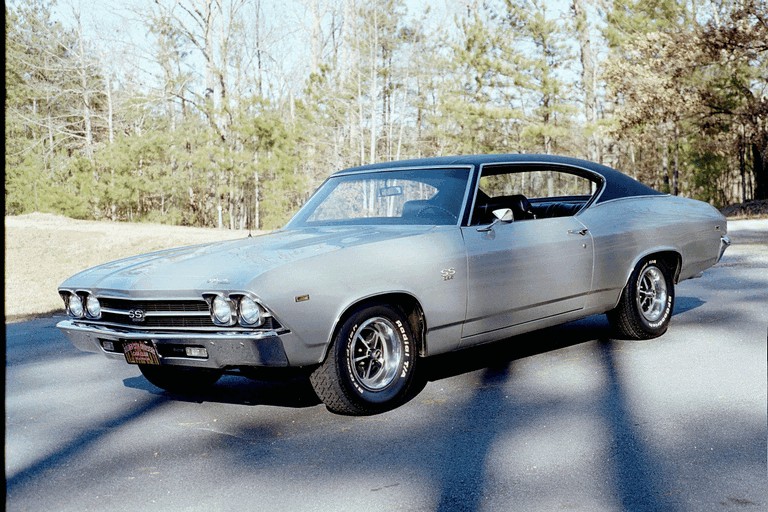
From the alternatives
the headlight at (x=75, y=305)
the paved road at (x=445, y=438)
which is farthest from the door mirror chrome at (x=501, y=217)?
the headlight at (x=75, y=305)

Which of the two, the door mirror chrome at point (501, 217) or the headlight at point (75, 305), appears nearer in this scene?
the headlight at point (75, 305)

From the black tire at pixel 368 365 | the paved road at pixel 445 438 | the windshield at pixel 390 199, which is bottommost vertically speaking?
the paved road at pixel 445 438

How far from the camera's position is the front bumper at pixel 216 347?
14.5 feet

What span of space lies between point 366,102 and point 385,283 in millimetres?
32429

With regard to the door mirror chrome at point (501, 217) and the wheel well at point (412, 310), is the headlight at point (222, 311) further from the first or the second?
the door mirror chrome at point (501, 217)

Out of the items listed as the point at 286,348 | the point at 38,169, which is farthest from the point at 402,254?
the point at 38,169

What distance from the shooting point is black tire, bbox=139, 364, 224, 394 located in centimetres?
573

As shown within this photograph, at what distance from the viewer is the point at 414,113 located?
39.2 metres

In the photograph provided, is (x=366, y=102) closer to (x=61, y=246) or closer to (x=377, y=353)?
(x=61, y=246)

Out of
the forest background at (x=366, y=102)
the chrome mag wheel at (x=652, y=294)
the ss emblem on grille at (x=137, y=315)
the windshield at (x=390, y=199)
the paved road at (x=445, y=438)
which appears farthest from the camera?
the forest background at (x=366, y=102)

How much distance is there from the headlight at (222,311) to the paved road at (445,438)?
0.67 m

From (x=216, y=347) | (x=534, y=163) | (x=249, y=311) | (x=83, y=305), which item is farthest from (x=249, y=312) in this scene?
(x=534, y=163)

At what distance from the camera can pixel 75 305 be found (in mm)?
5293

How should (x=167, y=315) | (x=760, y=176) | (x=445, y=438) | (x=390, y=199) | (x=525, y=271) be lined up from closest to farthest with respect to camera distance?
(x=445, y=438) < (x=167, y=315) < (x=525, y=271) < (x=390, y=199) < (x=760, y=176)
